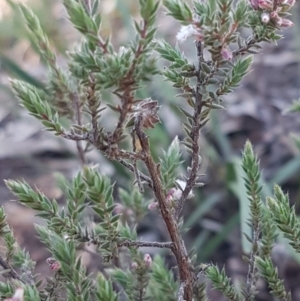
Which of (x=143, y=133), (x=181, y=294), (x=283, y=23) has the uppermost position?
(x=283, y=23)

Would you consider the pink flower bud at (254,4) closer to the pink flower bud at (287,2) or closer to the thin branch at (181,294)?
the pink flower bud at (287,2)

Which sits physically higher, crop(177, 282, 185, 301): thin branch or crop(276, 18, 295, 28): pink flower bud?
crop(276, 18, 295, 28): pink flower bud

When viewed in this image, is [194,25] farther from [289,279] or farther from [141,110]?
[289,279]

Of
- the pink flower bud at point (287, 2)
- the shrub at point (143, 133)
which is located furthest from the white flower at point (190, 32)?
the pink flower bud at point (287, 2)

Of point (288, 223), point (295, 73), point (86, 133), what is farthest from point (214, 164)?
point (86, 133)

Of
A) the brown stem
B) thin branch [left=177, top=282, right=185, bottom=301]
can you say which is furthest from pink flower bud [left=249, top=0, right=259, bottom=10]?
thin branch [left=177, top=282, right=185, bottom=301]

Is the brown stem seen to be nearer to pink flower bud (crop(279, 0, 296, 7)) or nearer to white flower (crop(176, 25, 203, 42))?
white flower (crop(176, 25, 203, 42))

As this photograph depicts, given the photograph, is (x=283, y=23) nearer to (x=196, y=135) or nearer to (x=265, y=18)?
(x=265, y=18)

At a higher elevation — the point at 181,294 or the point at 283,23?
the point at 283,23

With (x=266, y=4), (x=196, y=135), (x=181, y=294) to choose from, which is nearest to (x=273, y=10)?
(x=266, y=4)

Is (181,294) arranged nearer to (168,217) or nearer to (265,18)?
(168,217)

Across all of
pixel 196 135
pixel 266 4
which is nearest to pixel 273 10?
pixel 266 4
